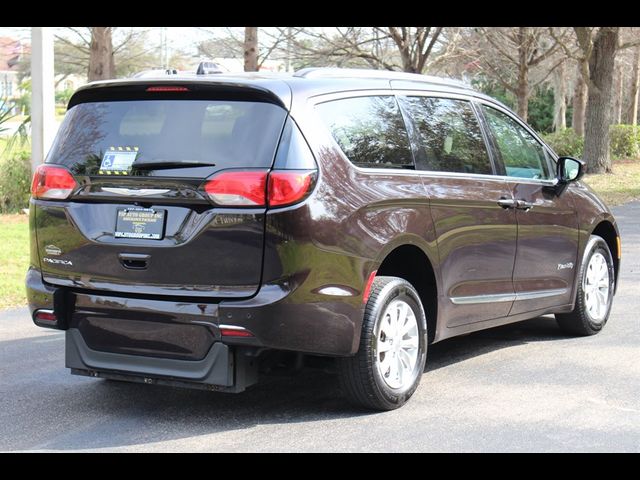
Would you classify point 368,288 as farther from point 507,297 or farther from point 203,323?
point 507,297

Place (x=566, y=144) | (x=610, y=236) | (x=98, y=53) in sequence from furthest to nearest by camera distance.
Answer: (x=566, y=144) → (x=98, y=53) → (x=610, y=236)

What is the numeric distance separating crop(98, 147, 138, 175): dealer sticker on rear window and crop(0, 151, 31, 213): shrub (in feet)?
35.6

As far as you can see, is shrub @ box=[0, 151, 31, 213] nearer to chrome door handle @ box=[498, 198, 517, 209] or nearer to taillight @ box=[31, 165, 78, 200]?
taillight @ box=[31, 165, 78, 200]

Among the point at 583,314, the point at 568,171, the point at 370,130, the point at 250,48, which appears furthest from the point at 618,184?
the point at 370,130

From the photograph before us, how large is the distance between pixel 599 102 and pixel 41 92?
50.0ft

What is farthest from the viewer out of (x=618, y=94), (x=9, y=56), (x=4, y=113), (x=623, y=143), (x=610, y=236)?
(x=618, y=94)

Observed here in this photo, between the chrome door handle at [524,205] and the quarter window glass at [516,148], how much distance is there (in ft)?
0.66

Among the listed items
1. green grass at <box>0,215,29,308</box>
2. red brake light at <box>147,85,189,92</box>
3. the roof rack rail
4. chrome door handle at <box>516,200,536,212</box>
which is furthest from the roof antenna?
green grass at <box>0,215,29,308</box>

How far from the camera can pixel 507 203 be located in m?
6.50

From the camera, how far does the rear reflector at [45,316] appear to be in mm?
5371

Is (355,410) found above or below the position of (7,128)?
below
